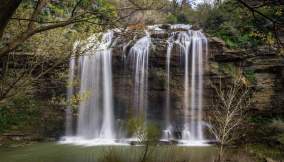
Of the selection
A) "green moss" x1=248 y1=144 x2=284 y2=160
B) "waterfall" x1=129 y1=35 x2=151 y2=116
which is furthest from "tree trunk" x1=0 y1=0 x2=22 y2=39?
"waterfall" x1=129 y1=35 x2=151 y2=116

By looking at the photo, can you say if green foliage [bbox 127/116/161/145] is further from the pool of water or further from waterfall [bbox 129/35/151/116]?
waterfall [bbox 129/35/151/116]

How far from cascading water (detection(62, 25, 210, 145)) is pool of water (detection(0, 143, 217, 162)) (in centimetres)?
323

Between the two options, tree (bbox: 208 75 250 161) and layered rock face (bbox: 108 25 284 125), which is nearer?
tree (bbox: 208 75 250 161)

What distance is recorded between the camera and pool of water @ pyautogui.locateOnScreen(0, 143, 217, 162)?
1116 cm

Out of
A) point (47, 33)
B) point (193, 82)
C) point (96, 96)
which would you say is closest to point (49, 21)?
point (47, 33)

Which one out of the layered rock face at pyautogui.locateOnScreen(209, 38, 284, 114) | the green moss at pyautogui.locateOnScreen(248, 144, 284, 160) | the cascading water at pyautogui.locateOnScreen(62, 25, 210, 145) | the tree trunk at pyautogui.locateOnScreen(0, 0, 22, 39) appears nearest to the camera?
the tree trunk at pyautogui.locateOnScreen(0, 0, 22, 39)

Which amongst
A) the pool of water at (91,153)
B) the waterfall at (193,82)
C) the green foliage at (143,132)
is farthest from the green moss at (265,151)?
the green foliage at (143,132)

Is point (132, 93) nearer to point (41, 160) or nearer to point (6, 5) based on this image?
point (41, 160)

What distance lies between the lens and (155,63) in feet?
62.9

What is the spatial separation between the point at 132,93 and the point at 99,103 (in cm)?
187

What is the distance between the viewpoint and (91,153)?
44.4ft

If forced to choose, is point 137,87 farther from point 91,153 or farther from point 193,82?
point 91,153

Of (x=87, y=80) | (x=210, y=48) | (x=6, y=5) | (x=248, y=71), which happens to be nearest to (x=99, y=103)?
(x=87, y=80)

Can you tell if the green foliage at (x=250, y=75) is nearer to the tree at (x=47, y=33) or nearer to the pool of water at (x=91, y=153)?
the pool of water at (x=91, y=153)
